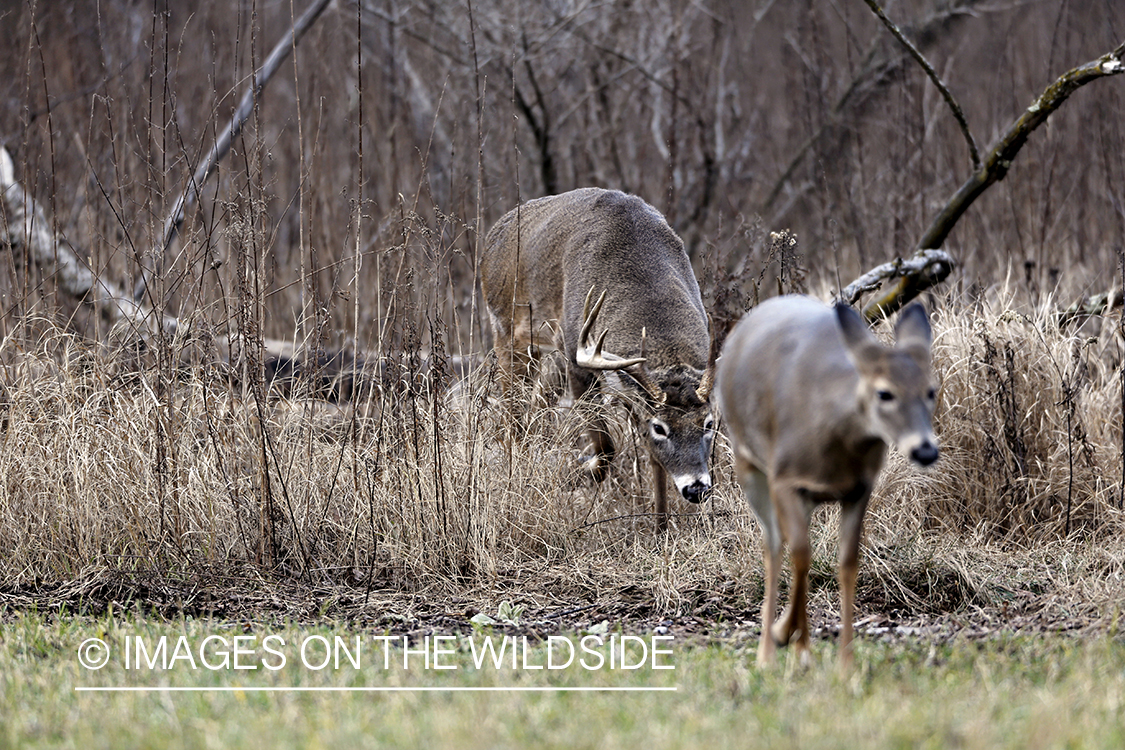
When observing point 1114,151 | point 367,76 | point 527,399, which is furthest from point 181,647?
point 367,76

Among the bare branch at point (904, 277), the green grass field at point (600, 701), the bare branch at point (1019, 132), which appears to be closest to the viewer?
the green grass field at point (600, 701)

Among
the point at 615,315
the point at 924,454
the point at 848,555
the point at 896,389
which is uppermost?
the point at 615,315

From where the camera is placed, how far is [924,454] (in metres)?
2.89

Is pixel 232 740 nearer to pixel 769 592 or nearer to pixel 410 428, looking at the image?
pixel 769 592

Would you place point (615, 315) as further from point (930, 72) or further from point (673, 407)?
point (930, 72)

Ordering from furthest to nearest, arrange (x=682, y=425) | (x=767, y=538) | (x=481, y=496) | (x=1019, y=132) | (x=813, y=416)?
(x=1019, y=132)
(x=682, y=425)
(x=481, y=496)
(x=767, y=538)
(x=813, y=416)

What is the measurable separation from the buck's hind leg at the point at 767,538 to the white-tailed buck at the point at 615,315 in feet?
7.96

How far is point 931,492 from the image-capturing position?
6.63 meters

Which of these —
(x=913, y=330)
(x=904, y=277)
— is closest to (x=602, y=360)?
(x=904, y=277)

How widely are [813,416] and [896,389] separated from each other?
1.03 ft

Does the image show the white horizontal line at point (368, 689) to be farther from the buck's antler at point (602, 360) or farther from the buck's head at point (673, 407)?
the buck's antler at point (602, 360)

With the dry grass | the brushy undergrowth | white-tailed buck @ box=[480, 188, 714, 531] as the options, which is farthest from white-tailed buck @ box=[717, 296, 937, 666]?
white-tailed buck @ box=[480, 188, 714, 531]

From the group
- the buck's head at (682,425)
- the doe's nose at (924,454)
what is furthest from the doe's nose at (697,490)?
the doe's nose at (924,454)

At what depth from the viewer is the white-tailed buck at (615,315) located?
21.2ft
